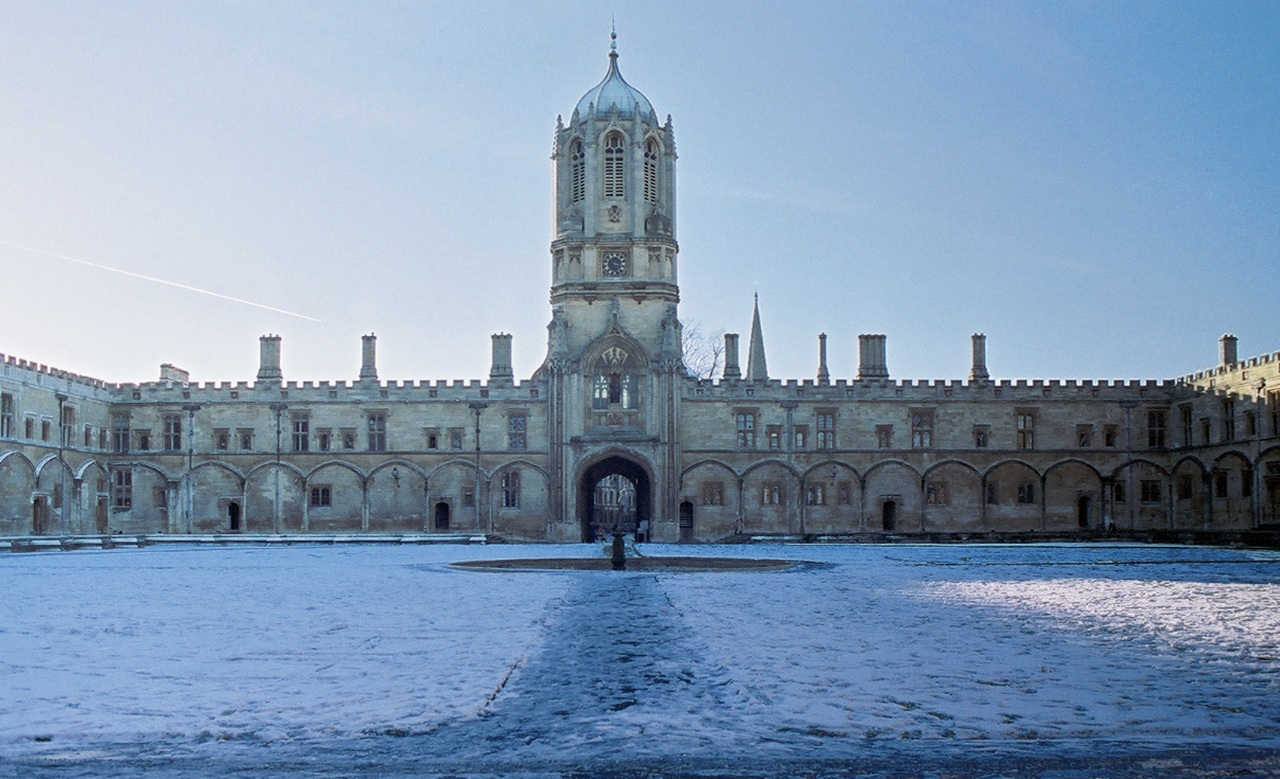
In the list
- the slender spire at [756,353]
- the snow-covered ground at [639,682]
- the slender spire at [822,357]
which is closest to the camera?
the snow-covered ground at [639,682]

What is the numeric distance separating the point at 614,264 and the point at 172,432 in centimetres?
1951

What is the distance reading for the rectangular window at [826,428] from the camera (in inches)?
2031

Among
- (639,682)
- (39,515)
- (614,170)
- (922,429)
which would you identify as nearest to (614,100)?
(614,170)

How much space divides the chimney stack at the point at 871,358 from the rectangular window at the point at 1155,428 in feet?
35.5

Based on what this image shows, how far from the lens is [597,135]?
5169cm

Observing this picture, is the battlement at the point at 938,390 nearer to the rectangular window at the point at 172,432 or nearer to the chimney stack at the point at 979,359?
the chimney stack at the point at 979,359

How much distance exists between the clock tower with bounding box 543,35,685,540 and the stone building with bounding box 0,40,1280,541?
0.09 m

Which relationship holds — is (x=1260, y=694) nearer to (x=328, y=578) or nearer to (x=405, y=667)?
(x=405, y=667)

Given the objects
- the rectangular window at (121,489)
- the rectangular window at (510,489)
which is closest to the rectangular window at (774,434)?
the rectangular window at (510,489)

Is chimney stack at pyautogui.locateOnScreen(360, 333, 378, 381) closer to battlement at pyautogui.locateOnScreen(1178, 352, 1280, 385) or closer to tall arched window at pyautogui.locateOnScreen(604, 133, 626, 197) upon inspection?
tall arched window at pyautogui.locateOnScreen(604, 133, 626, 197)

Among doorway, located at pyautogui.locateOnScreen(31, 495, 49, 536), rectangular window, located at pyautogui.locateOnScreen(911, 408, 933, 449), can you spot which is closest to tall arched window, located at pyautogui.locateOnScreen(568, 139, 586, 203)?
rectangular window, located at pyautogui.locateOnScreen(911, 408, 933, 449)

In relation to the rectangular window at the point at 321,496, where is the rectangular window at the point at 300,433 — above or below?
above

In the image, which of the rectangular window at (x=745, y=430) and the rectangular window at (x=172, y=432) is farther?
the rectangular window at (x=172, y=432)

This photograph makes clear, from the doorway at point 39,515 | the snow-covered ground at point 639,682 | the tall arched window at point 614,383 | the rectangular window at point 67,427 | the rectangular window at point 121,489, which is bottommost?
the snow-covered ground at point 639,682
